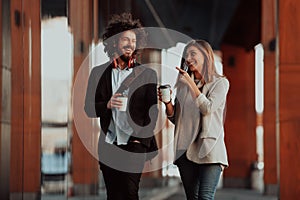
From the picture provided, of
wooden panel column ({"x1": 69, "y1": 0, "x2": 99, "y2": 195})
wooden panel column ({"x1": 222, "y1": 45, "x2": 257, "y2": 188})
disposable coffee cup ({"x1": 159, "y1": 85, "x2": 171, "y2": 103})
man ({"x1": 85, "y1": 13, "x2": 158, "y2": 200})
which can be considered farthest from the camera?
wooden panel column ({"x1": 69, "y1": 0, "x2": 99, "y2": 195})

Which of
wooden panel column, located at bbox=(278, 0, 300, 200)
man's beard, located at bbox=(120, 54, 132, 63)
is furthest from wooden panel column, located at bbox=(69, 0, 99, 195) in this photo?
man's beard, located at bbox=(120, 54, 132, 63)

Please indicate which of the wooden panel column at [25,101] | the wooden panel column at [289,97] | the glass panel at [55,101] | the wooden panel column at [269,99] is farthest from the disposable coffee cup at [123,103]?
the wooden panel column at [289,97]

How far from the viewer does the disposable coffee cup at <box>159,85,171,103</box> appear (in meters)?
5.13

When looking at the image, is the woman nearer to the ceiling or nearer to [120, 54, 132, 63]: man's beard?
[120, 54, 132, 63]: man's beard

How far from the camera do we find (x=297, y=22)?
356 inches

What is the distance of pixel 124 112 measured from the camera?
524cm

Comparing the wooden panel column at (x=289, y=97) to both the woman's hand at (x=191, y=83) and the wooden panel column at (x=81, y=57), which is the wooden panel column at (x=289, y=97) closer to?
the wooden panel column at (x=81, y=57)

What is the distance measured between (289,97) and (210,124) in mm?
3945

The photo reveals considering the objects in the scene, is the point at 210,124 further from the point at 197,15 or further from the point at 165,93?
the point at 197,15

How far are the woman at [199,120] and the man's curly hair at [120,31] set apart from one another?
29 cm

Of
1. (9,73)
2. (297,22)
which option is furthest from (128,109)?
(297,22)

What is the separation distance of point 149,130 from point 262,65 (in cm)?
327

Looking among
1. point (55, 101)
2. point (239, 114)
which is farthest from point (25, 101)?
point (239, 114)

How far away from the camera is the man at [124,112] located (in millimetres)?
5230
